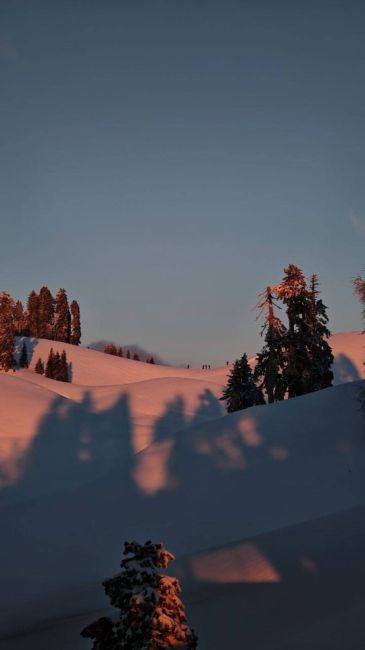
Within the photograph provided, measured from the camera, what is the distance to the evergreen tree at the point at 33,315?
113 metres

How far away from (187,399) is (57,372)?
27.3 meters

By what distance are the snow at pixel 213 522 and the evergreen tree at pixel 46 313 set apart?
277 feet

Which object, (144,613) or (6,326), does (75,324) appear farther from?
(144,613)

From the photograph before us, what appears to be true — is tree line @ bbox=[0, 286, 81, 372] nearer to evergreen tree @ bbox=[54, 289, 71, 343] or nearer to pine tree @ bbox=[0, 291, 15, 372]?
evergreen tree @ bbox=[54, 289, 71, 343]

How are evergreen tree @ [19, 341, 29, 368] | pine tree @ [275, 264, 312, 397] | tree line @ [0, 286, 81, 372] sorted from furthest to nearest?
1. tree line @ [0, 286, 81, 372]
2. evergreen tree @ [19, 341, 29, 368]
3. pine tree @ [275, 264, 312, 397]

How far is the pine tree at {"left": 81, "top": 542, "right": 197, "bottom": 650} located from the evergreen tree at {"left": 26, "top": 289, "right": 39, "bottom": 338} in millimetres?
110452

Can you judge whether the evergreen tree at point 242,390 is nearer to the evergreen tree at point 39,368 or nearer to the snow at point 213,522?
the snow at point 213,522

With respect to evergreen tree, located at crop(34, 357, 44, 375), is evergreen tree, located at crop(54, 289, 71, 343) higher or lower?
higher

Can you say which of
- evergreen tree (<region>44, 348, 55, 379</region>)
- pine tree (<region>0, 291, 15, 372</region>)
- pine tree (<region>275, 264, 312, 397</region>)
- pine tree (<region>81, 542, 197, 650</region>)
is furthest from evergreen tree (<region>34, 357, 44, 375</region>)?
pine tree (<region>81, 542, 197, 650</region>)

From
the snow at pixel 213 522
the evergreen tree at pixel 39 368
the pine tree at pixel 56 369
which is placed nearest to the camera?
the snow at pixel 213 522

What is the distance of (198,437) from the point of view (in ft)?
72.3

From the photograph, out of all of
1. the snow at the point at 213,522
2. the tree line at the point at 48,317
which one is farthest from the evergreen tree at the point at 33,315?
the snow at the point at 213,522

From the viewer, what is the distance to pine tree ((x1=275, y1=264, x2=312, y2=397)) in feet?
100

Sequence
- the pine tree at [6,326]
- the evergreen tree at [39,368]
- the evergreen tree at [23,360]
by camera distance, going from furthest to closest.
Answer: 1. the evergreen tree at [23,360]
2. the evergreen tree at [39,368]
3. the pine tree at [6,326]
